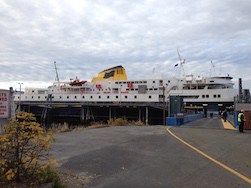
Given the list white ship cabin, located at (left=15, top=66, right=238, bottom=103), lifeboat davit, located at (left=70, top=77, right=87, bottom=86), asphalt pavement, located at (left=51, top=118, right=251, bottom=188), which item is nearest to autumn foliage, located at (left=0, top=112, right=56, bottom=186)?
asphalt pavement, located at (left=51, top=118, right=251, bottom=188)

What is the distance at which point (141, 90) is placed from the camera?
43406 millimetres

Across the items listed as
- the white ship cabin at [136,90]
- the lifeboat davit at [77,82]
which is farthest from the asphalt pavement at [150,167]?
the lifeboat davit at [77,82]

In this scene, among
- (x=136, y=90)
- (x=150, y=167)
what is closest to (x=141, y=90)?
(x=136, y=90)

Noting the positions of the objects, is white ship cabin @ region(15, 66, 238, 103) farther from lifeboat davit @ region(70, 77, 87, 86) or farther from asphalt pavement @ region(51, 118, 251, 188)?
asphalt pavement @ region(51, 118, 251, 188)

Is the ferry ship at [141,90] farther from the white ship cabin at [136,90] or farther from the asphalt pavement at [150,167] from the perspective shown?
the asphalt pavement at [150,167]

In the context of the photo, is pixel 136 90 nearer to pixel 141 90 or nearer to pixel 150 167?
pixel 141 90

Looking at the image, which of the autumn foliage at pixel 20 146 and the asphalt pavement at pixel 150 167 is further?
the asphalt pavement at pixel 150 167

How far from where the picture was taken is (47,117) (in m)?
41.9

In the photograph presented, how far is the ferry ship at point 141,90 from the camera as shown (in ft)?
132

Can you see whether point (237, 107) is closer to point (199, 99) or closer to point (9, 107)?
point (9, 107)

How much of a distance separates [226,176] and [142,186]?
2.11 m

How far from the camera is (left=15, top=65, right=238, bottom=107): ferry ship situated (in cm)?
4038

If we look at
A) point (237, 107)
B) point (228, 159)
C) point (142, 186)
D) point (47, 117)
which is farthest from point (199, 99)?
point (142, 186)

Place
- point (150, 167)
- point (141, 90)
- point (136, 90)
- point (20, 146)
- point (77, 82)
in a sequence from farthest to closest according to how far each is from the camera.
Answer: point (77, 82) < point (136, 90) < point (141, 90) < point (150, 167) < point (20, 146)
